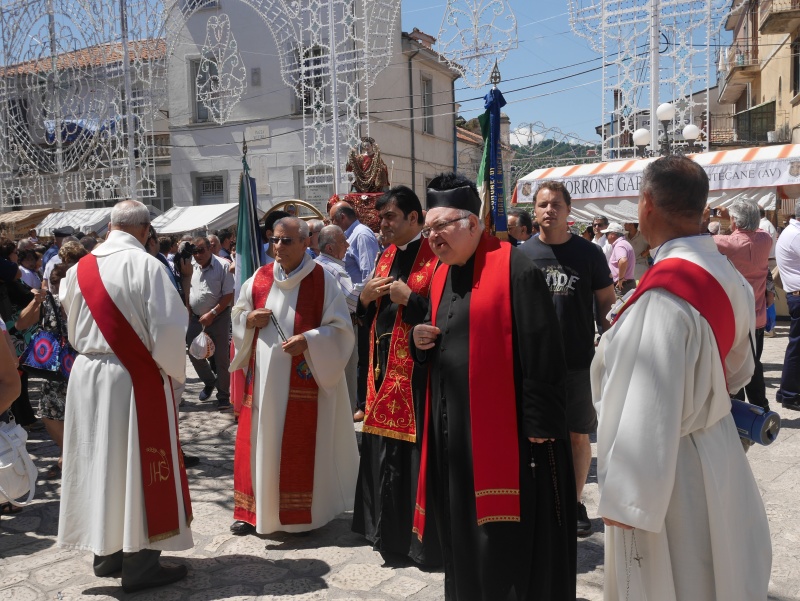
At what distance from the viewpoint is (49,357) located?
590cm

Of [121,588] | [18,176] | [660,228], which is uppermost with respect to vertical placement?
[18,176]

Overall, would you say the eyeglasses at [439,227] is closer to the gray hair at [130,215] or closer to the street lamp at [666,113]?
the gray hair at [130,215]

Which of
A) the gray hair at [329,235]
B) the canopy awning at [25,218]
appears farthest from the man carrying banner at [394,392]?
the canopy awning at [25,218]

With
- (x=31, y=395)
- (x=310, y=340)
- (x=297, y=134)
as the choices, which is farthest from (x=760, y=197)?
(x=297, y=134)

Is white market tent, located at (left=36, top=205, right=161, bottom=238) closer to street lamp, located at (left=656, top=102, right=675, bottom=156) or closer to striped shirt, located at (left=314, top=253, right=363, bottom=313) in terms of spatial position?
street lamp, located at (left=656, top=102, right=675, bottom=156)

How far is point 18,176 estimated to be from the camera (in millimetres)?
22156

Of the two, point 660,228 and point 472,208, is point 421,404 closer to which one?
point 472,208

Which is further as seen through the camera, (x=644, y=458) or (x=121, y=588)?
(x=121, y=588)

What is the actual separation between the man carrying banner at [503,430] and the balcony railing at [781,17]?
21996 millimetres

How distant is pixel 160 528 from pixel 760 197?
9.34 metres

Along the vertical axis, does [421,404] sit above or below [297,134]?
below

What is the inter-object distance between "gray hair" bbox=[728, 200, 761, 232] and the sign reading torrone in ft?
7.97

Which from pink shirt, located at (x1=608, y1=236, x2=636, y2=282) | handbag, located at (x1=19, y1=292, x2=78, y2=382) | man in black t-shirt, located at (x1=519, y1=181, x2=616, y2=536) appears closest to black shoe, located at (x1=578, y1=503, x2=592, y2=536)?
man in black t-shirt, located at (x1=519, y1=181, x2=616, y2=536)

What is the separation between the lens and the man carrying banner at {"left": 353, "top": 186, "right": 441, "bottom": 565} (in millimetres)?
4086
